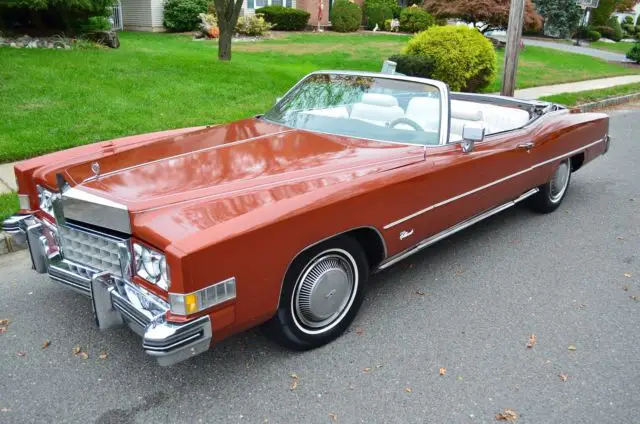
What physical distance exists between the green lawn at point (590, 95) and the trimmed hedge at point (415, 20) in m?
15.1

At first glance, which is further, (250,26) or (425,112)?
(250,26)

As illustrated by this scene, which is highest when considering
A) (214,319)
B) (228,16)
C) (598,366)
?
(228,16)

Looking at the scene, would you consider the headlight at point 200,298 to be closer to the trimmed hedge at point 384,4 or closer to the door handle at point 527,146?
the door handle at point 527,146

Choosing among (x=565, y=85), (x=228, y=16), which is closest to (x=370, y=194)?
(x=228, y=16)

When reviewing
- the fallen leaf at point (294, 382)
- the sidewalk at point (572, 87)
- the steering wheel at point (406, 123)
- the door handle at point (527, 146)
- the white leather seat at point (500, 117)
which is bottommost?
the fallen leaf at point (294, 382)

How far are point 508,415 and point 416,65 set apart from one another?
364 inches

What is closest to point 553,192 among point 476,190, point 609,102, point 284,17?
point 476,190

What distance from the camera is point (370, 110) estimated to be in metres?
4.13

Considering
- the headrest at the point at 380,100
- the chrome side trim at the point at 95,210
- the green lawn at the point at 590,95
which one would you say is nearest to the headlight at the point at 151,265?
the chrome side trim at the point at 95,210

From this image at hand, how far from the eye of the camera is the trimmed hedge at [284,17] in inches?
999

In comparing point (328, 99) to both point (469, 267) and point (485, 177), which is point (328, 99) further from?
point (469, 267)

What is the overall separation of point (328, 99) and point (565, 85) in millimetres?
12498

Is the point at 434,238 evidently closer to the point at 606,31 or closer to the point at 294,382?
the point at 294,382

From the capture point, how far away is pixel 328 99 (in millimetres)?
4391
